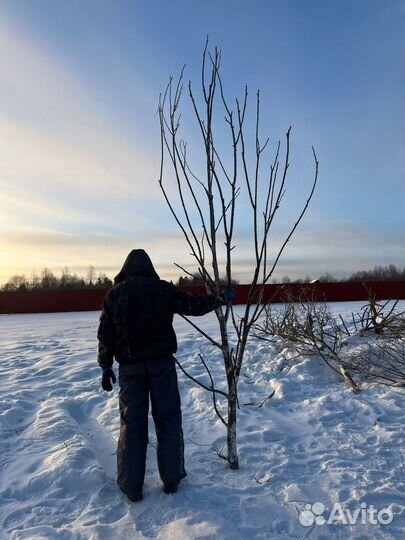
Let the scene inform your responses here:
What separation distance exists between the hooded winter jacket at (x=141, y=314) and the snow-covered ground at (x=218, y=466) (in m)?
0.91

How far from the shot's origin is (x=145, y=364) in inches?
118

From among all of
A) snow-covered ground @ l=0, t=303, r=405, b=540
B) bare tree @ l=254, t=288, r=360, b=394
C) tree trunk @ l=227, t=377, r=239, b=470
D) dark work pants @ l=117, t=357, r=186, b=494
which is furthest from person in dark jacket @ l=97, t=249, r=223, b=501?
bare tree @ l=254, t=288, r=360, b=394

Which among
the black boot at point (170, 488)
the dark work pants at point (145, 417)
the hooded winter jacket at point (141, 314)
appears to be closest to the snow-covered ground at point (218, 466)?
the black boot at point (170, 488)

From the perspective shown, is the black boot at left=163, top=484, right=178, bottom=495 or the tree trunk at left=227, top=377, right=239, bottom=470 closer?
the black boot at left=163, top=484, right=178, bottom=495

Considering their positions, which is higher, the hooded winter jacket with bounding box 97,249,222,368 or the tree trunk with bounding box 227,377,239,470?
the hooded winter jacket with bounding box 97,249,222,368

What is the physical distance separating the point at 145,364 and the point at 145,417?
0.38 m

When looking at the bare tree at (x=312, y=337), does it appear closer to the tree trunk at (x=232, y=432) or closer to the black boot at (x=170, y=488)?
the tree trunk at (x=232, y=432)

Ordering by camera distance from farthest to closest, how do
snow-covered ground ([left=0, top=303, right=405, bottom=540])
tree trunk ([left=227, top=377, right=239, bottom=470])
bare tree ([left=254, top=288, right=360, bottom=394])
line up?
bare tree ([left=254, top=288, right=360, bottom=394]) < tree trunk ([left=227, top=377, right=239, bottom=470]) < snow-covered ground ([left=0, top=303, right=405, bottom=540])

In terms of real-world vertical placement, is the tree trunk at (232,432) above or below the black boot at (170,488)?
above

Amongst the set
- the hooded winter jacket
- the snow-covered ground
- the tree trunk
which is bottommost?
the snow-covered ground

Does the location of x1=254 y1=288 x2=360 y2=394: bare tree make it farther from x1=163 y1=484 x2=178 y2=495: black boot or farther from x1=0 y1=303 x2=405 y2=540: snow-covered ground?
x1=163 y1=484 x2=178 y2=495: black boot

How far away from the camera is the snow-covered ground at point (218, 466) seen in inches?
97.6

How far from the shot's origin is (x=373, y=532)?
238 cm

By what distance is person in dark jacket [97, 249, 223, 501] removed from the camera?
9.57 ft
